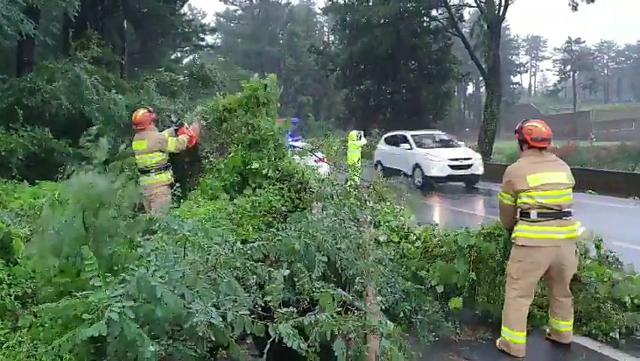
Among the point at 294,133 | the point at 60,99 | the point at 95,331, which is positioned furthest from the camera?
the point at 60,99

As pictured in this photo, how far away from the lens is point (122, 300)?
312 centimetres

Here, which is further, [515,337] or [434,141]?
[434,141]

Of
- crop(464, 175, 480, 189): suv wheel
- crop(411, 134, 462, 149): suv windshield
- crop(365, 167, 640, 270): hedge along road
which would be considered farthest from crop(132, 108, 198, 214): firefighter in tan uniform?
crop(411, 134, 462, 149): suv windshield

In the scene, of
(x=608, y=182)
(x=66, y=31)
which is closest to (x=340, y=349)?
(x=66, y=31)

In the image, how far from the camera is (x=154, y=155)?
7992 mm

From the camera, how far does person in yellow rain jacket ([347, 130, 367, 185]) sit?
4.97 meters

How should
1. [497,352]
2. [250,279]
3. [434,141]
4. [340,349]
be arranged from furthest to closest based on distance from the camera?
[434,141] < [497,352] < [250,279] < [340,349]

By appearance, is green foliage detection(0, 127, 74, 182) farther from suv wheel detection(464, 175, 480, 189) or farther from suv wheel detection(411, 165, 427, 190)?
suv wheel detection(464, 175, 480, 189)

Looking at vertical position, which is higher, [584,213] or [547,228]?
[547,228]

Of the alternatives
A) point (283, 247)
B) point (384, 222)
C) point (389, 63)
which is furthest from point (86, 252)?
point (389, 63)

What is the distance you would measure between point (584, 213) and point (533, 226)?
37.8 ft

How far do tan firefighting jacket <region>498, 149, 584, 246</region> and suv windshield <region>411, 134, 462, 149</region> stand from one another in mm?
17692

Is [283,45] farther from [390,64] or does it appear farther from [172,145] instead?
[172,145]

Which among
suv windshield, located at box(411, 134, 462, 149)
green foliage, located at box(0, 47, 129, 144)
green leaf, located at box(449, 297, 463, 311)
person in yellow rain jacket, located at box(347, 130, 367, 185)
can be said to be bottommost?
green leaf, located at box(449, 297, 463, 311)
